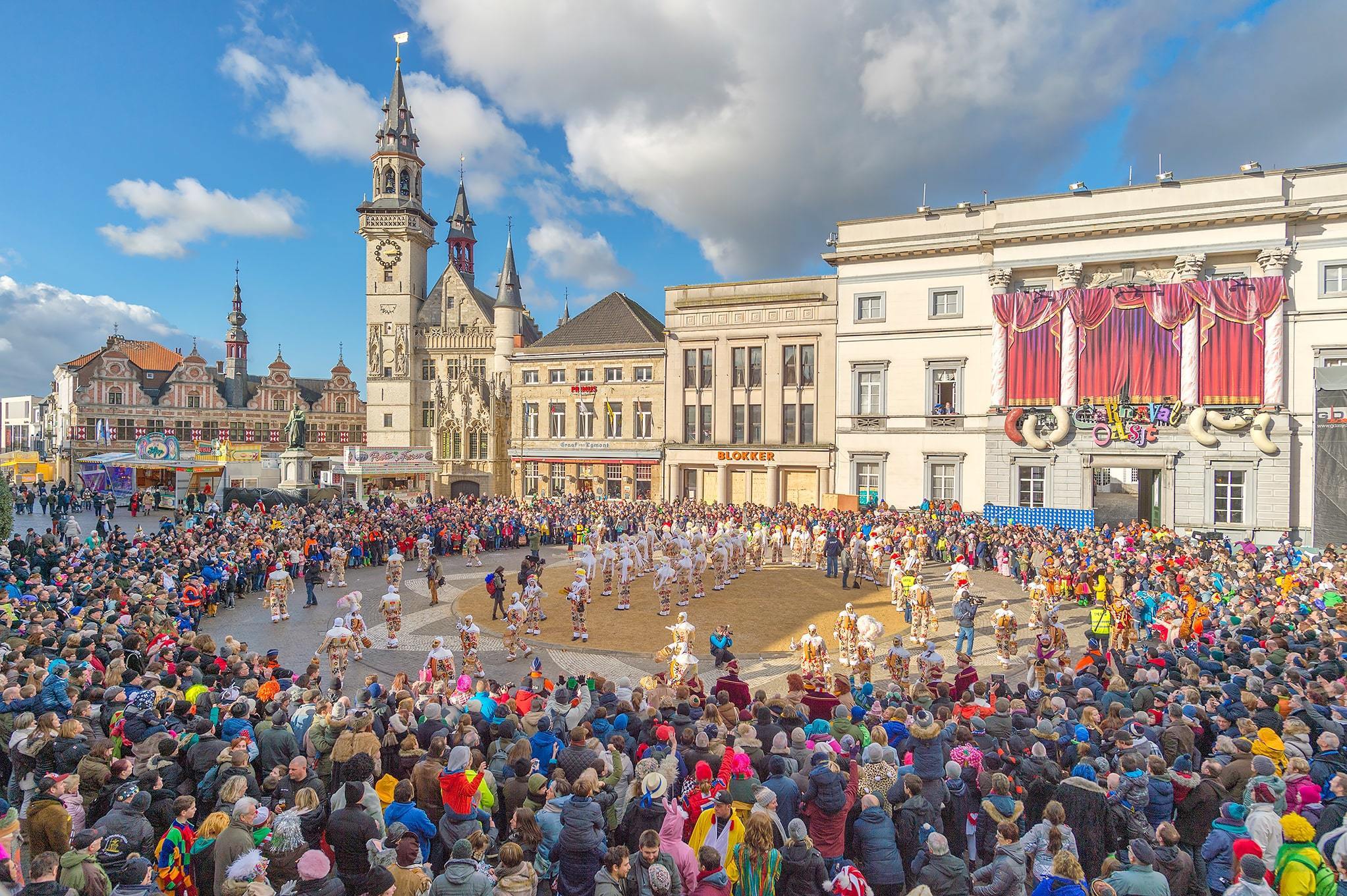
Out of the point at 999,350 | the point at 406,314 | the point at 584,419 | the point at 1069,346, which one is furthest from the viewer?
the point at 406,314

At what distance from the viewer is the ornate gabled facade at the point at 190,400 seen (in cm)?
Result: 6506

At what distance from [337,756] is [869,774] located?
5454 mm

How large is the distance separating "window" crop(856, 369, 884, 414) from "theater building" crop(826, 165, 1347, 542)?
9 cm

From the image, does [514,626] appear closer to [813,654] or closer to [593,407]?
[813,654]

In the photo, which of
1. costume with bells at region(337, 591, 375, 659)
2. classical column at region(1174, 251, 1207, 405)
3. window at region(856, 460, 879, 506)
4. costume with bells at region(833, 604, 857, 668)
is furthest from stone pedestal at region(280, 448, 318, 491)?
classical column at region(1174, 251, 1207, 405)

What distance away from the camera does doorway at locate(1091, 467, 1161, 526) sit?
34.0 metres

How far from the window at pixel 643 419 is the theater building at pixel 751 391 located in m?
1.67

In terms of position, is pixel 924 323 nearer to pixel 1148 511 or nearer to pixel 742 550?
pixel 1148 511

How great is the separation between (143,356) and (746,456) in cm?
6779

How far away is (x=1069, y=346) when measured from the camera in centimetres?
3391

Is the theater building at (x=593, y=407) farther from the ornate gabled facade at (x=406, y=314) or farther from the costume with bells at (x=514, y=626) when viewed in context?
the costume with bells at (x=514, y=626)

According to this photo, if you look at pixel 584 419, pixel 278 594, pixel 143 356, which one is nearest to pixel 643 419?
pixel 584 419

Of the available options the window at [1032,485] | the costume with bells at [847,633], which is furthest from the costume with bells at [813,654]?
the window at [1032,485]

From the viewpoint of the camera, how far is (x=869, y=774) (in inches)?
282
